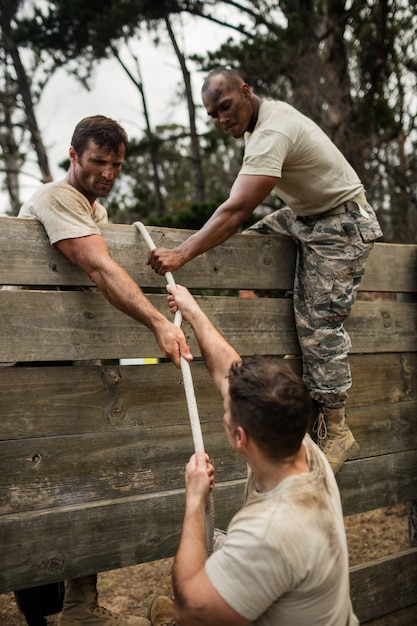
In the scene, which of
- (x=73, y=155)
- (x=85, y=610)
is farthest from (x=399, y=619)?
(x=73, y=155)

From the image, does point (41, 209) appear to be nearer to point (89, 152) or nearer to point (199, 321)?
point (89, 152)

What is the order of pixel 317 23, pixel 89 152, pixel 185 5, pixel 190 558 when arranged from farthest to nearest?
pixel 185 5 → pixel 317 23 → pixel 89 152 → pixel 190 558

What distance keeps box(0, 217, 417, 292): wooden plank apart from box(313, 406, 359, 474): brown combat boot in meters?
0.69

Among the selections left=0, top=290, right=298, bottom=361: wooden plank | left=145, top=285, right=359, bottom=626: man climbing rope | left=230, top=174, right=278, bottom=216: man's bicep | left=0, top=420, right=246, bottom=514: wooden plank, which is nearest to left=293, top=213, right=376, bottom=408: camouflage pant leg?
left=0, top=290, right=298, bottom=361: wooden plank

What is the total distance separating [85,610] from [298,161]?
229 cm

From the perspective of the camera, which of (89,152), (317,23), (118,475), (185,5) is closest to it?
(118,475)

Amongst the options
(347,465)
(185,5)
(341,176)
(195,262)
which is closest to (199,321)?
(195,262)

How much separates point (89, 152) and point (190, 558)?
1875 mm

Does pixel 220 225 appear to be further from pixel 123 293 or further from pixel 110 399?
pixel 110 399

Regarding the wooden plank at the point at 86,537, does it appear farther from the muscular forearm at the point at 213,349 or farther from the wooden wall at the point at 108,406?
the muscular forearm at the point at 213,349

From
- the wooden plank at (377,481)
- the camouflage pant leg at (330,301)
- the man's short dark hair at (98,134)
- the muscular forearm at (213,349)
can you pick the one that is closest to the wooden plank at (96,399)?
the muscular forearm at (213,349)

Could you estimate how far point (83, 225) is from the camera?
8.18ft

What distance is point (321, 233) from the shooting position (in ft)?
10.1

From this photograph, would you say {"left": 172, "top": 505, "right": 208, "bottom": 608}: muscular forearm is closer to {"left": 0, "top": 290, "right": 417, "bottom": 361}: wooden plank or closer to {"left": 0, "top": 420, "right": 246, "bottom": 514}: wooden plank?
{"left": 0, "top": 420, "right": 246, "bottom": 514}: wooden plank
